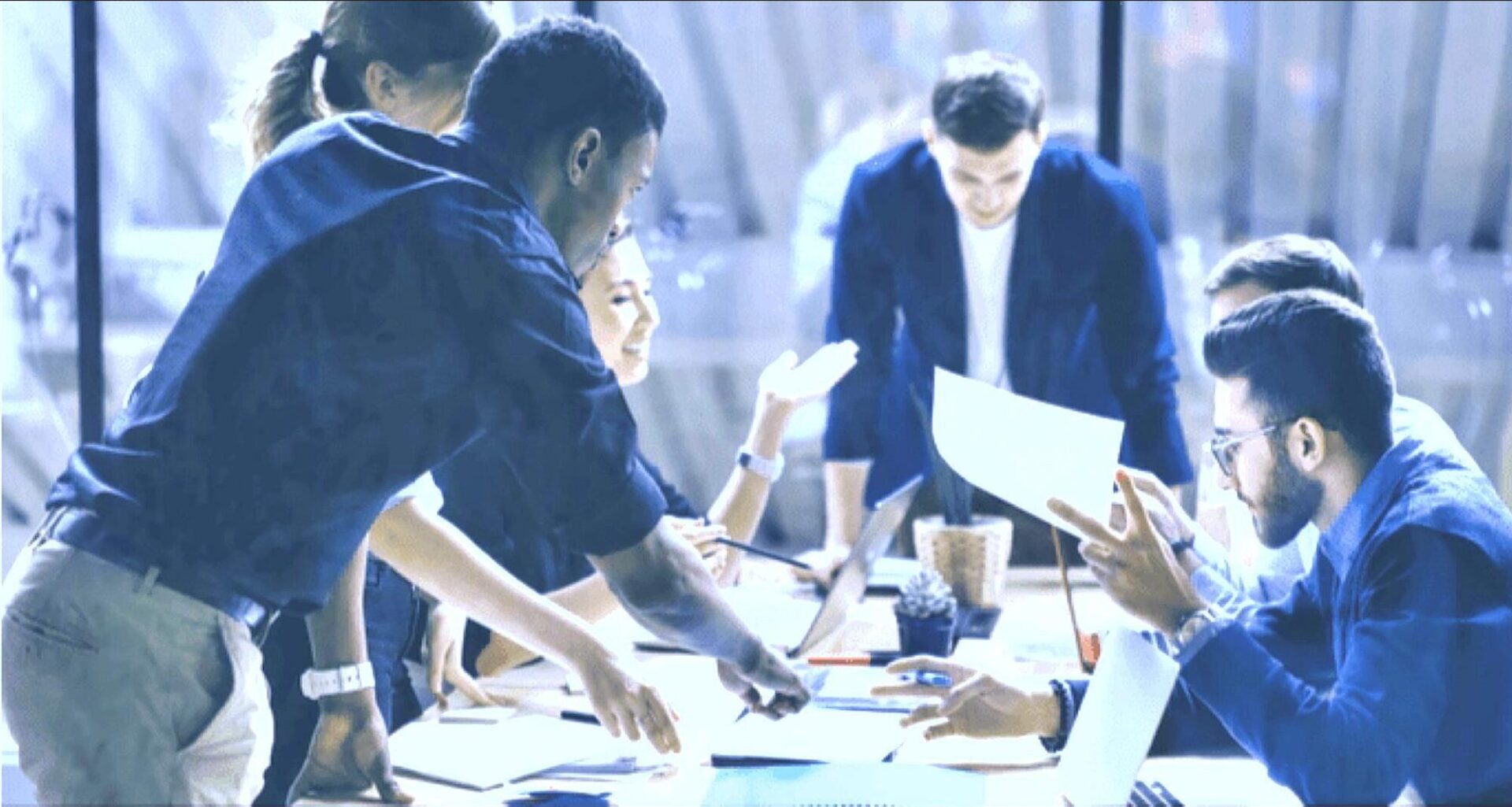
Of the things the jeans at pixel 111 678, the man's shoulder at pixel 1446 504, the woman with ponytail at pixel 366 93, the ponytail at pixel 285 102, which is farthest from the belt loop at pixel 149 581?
the man's shoulder at pixel 1446 504

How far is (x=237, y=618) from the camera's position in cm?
142

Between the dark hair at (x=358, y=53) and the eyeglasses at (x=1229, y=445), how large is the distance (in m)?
0.98

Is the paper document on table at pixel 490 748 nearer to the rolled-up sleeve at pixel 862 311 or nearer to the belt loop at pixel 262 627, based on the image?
the belt loop at pixel 262 627

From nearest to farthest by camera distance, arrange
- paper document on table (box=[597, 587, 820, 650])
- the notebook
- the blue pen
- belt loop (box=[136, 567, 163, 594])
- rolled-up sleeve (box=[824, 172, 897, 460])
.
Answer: belt loop (box=[136, 567, 163, 594]) → the notebook → the blue pen → paper document on table (box=[597, 587, 820, 650]) → rolled-up sleeve (box=[824, 172, 897, 460])

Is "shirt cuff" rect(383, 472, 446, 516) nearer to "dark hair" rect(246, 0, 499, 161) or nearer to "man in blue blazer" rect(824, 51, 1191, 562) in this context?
"dark hair" rect(246, 0, 499, 161)

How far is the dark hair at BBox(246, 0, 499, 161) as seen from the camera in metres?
1.96

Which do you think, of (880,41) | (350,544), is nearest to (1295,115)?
(880,41)

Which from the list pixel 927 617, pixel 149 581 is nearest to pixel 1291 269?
pixel 927 617

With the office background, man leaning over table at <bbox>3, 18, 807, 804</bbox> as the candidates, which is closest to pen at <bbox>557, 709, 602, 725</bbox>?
man leaning over table at <bbox>3, 18, 807, 804</bbox>

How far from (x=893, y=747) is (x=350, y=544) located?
0.66 meters

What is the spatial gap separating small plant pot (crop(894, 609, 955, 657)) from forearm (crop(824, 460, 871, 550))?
801 millimetres

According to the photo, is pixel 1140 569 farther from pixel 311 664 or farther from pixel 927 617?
pixel 311 664

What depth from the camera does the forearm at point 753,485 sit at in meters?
2.58

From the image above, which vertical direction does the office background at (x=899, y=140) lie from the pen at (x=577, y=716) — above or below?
below
